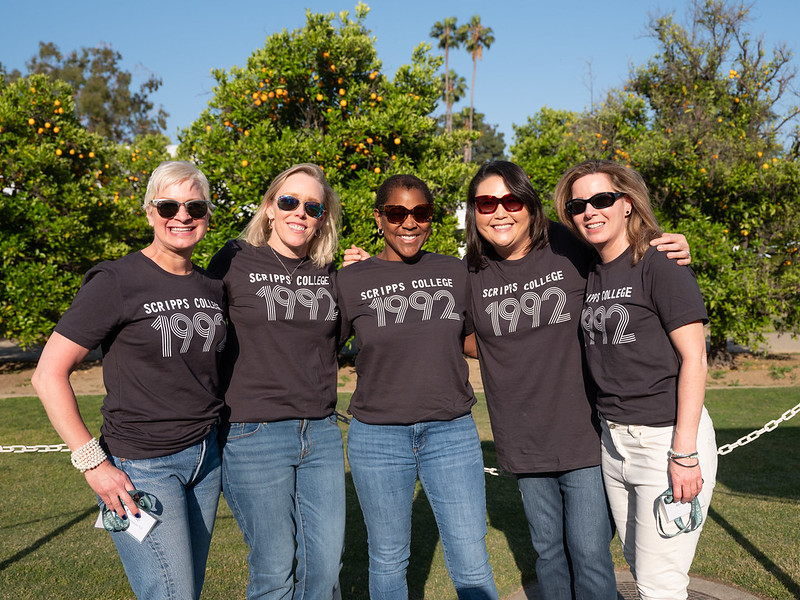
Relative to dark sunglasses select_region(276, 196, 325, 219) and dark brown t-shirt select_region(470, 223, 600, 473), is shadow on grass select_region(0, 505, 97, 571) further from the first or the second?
dark brown t-shirt select_region(470, 223, 600, 473)

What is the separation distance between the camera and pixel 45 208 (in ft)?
38.9

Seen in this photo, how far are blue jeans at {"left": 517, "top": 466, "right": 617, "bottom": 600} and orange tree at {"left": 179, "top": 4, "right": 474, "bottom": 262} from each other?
849cm

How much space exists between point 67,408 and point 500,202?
78.5 inches

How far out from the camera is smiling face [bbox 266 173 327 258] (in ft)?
10.1

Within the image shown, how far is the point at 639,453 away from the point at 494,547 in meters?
2.36

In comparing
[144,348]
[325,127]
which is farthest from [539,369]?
[325,127]

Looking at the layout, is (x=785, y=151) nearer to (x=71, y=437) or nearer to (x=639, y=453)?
(x=639, y=453)

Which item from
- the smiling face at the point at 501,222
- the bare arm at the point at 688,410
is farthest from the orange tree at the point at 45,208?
the bare arm at the point at 688,410

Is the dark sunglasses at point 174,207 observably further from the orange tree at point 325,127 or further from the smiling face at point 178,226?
the orange tree at point 325,127

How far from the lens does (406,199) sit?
3.03 metres

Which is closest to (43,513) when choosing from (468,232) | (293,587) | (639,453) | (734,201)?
(293,587)

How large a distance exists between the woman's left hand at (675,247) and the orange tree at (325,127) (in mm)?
8633

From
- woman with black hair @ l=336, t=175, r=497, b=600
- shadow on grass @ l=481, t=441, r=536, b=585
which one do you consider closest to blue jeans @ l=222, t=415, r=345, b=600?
woman with black hair @ l=336, t=175, r=497, b=600

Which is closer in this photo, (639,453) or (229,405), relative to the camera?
(639,453)
